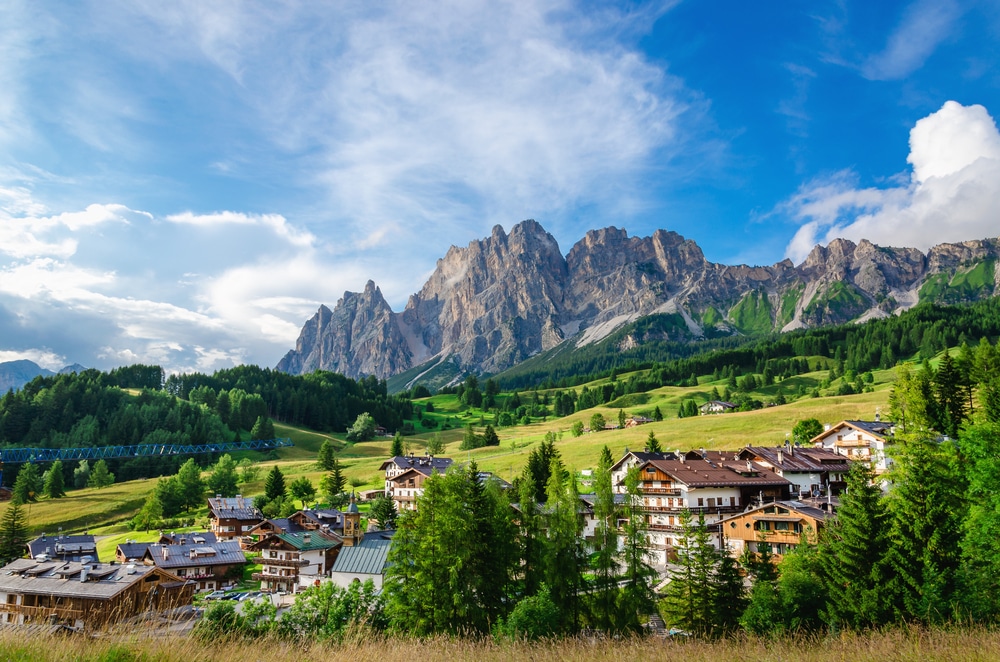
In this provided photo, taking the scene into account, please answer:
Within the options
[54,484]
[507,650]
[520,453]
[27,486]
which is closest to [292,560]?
[507,650]

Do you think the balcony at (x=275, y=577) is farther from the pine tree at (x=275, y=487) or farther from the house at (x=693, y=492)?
the pine tree at (x=275, y=487)

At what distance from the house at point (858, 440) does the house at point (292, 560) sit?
66.7m

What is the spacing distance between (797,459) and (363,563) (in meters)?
51.5

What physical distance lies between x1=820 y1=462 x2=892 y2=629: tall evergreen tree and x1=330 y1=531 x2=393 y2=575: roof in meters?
35.3

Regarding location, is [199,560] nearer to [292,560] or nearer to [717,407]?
[292,560]

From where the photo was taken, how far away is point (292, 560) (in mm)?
66250

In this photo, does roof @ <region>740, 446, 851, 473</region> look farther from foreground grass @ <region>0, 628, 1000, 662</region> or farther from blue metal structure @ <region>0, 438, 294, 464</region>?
blue metal structure @ <region>0, 438, 294, 464</region>

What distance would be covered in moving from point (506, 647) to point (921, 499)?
3541 cm

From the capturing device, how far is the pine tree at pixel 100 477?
5032 inches

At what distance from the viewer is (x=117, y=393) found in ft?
607

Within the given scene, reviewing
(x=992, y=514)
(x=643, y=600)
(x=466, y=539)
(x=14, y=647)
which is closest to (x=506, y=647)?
(x=14, y=647)

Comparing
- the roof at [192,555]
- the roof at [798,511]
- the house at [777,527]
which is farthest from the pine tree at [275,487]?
the roof at [798,511]

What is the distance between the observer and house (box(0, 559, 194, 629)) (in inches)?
2002

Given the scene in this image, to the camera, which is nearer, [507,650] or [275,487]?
[507,650]
